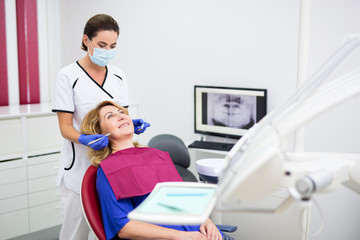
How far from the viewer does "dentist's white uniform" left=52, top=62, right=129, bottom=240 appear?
2.05 meters

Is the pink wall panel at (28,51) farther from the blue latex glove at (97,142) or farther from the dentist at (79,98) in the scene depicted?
the blue latex glove at (97,142)

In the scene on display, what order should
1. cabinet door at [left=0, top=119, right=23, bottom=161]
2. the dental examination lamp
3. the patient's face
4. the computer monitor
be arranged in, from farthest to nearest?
cabinet door at [left=0, top=119, right=23, bottom=161]
the computer monitor
the patient's face
the dental examination lamp

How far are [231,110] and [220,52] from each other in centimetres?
42

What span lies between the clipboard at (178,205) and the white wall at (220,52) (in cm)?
154

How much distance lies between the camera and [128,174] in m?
1.75

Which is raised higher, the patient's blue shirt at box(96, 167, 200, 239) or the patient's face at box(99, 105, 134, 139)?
the patient's face at box(99, 105, 134, 139)

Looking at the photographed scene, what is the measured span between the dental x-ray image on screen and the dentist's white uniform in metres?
1.01

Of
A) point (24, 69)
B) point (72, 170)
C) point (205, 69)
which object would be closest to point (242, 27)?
point (205, 69)

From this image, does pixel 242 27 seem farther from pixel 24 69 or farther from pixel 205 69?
pixel 24 69

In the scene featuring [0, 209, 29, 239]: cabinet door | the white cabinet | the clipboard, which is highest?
the clipboard

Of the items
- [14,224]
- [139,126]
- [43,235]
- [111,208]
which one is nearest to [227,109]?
[139,126]

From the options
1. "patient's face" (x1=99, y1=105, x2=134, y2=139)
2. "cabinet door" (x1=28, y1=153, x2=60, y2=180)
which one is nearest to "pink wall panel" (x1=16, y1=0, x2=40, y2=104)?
"cabinet door" (x1=28, y1=153, x2=60, y2=180)

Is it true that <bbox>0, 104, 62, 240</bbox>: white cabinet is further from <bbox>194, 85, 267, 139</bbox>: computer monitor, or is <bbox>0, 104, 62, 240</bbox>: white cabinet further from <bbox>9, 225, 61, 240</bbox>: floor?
<bbox>194, 85, 267, 139</bbox>: computer monitor

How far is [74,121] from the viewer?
2.12 meters
